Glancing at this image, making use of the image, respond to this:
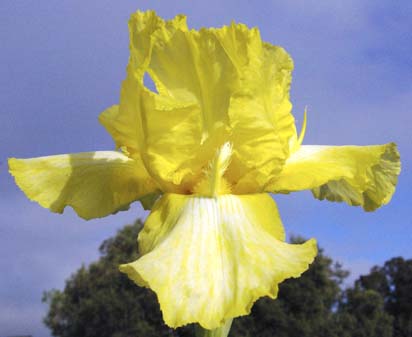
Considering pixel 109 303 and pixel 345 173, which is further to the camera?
pixel 109 303

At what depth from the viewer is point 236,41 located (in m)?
1.82

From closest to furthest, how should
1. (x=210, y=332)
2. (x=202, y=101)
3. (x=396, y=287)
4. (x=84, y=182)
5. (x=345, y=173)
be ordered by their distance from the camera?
1. (x=210, y=332)
2. (x=202, y=101)
3. (x=345, y=173)
4. (x=84, y=182)
5. (x=396, y=287)

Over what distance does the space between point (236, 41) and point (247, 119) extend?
0.83 ft

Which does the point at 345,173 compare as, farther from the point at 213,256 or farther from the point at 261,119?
the point at 213,256

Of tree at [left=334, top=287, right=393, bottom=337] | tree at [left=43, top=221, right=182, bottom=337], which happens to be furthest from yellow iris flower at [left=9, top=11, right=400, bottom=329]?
tree at [left=334, top=287, right=393, bottom=337]

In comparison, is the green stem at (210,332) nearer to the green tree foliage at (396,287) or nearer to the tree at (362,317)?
the tree at (362,317)

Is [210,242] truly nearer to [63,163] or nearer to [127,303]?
[63,163]

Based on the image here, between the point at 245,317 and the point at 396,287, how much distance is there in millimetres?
14535

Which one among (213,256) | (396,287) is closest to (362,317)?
(396,287)

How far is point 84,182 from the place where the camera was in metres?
2.16

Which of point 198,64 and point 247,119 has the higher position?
point 198,64

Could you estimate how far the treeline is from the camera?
34562 mm

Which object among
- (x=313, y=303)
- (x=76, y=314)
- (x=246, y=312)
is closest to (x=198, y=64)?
(x=246, y=312)

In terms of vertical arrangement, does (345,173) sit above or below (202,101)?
below
